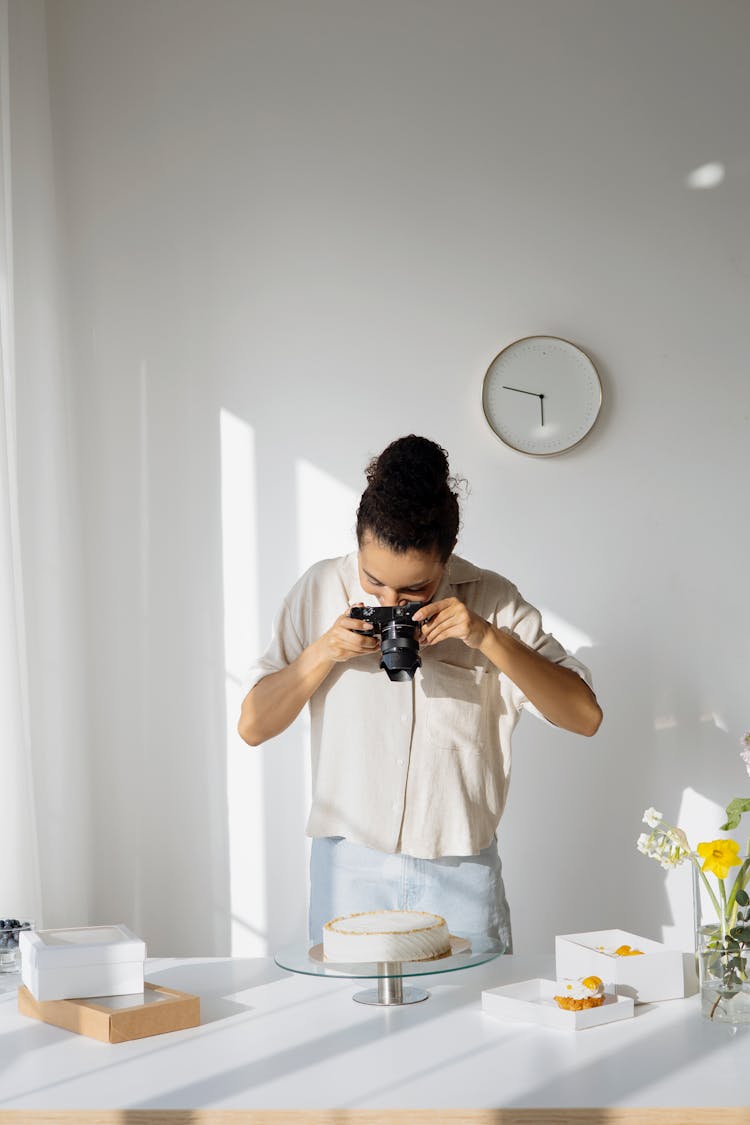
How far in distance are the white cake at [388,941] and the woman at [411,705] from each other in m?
0.45

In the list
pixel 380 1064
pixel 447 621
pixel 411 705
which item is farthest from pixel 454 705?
pixel 380 1064

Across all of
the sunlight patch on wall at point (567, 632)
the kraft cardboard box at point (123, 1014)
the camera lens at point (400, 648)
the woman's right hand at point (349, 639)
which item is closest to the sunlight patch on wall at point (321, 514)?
the sunlight patch on wall at point (567, 632)

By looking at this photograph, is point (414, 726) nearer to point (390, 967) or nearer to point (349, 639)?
point (349, 639)

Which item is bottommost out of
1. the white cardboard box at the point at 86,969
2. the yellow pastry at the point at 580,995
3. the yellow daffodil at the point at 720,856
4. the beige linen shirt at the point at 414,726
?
the yellow pastry at the point at 580,995

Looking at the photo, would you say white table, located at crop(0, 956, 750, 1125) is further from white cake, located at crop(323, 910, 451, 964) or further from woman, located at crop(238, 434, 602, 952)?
woman, located at crop(238, 434, 602, 952)

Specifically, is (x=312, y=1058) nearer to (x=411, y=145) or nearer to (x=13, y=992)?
(x=13, y=992)

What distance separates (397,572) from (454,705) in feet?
1.07

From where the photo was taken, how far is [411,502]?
6.52 ft

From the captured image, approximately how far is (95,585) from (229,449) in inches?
21.9

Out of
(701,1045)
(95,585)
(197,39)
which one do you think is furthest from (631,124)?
(701,1045)

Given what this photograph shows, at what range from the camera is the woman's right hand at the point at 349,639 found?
198cm

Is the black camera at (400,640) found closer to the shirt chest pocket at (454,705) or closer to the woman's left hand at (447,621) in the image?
the woman's left hand at (447,621)

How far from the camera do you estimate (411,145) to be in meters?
3.27

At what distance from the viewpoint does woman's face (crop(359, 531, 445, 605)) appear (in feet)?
6.56
